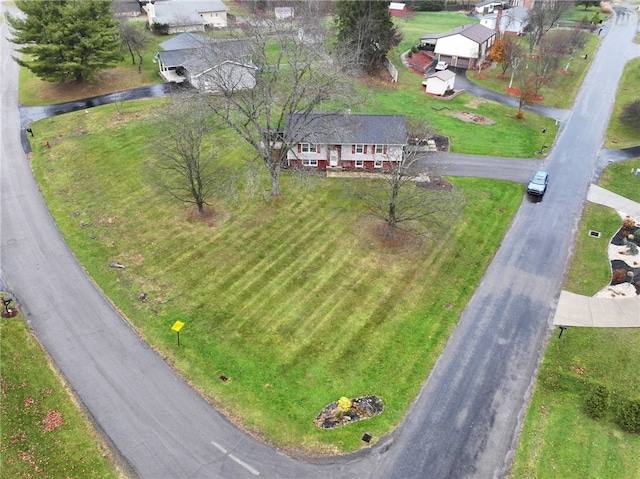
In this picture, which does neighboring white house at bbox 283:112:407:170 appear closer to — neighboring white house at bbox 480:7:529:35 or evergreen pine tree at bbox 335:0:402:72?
evergreen pine tree at bbox 335:0:402:72

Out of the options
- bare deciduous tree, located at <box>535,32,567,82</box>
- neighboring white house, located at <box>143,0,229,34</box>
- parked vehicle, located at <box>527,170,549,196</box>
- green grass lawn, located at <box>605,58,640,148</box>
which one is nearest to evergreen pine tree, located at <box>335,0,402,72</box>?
bare deciduous tree, located at <box>535,32,567,82</box>

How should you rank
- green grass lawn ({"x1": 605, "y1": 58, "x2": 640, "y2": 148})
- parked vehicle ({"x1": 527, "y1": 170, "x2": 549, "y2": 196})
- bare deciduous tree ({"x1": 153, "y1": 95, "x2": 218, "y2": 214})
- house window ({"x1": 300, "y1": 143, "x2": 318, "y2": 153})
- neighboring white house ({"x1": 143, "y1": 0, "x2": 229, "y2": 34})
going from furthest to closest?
neighboring white house ({"x1": 143, "y1": 0, "x2": 229, "y2": 34})
green grass lawn ({"x1": 605, "y1": 58, "x2": 640, "y2": 148})
house window ({"x1": 300, "y1": 143, "x2": 318, "y2": 153})
parked vehicle ({"x1": 527, "y1": 170, "x2": 549, "y2": 196})
bare deciduous tree ({"x1": 153, "y1": 95, "x2": 218, "y2": 214})

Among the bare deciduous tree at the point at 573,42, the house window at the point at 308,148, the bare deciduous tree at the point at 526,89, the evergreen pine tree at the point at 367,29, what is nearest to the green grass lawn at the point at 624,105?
the bare deciduous tree at the point at 573,42

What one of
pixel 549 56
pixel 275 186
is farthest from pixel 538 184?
pixel 549 56

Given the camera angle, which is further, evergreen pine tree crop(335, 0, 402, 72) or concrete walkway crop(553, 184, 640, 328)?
evergreen pine tree crop(335, 0, 402, 72)

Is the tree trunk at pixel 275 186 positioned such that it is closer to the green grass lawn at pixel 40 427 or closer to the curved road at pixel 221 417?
the curved road at pixel 221 417

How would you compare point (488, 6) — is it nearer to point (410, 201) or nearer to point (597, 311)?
point (410, 201)

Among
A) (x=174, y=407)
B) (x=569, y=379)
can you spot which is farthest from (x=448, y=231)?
(x=174, y=407)
